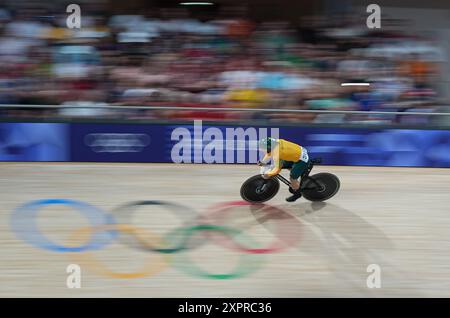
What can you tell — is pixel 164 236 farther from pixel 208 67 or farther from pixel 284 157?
pixel 208 67

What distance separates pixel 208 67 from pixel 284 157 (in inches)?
127

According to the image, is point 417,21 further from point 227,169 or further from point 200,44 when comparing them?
point 227,169

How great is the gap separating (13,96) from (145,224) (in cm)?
349

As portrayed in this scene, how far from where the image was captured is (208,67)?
8531 mm

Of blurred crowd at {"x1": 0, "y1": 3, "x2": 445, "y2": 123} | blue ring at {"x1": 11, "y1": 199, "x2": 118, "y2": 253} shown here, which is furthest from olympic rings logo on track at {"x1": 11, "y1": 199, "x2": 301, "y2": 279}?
blurred crowd at {"x1": 0, "y1": 3, "x2": 445, "y2": 123}

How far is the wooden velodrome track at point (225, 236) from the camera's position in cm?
455

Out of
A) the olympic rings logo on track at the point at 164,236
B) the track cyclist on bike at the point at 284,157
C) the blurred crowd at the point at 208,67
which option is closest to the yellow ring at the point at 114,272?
the olympic rings logo on track at the point at 164,236

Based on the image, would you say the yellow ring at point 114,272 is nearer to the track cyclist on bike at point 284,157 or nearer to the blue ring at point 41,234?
the blue ring at point 41,234

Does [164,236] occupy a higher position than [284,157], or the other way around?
[284,157]

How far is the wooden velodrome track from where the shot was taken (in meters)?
4.55

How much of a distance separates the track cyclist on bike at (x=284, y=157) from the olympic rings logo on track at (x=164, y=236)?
18.9 inches

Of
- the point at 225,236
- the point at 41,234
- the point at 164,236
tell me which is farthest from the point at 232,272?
the point at 41,234

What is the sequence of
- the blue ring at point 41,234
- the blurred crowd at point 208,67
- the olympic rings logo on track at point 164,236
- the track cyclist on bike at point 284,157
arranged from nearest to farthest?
the olympic rings logo on track at point 164,236, the blue ring at point 41,234, the track cyclist on bike at point 284,157, the blurred crowd at point 208,67
